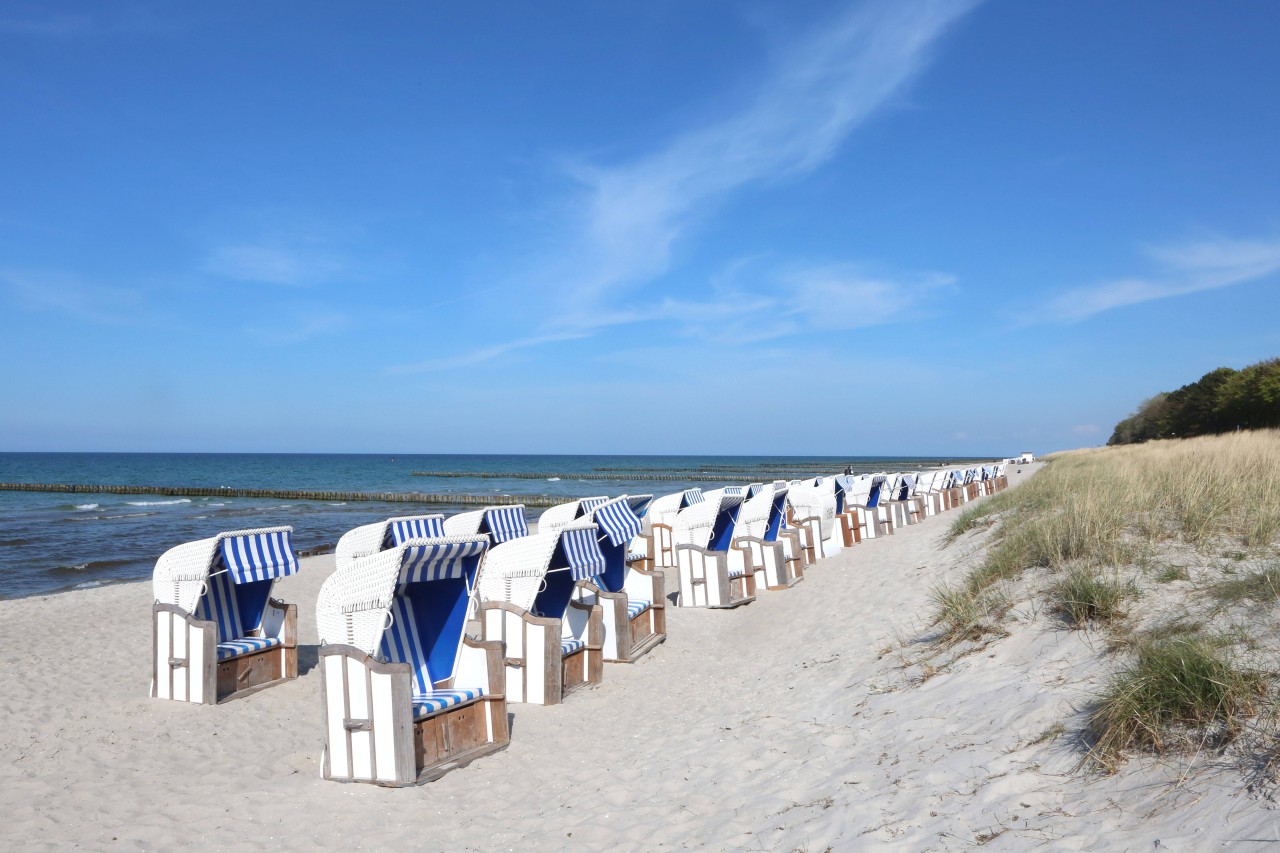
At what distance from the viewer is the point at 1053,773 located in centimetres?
409

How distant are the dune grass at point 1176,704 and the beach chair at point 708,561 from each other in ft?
26.1

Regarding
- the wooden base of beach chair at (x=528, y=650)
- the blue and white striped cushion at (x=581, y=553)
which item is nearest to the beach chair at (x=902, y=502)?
the blue and white striped cushion at (x=581, y=553)

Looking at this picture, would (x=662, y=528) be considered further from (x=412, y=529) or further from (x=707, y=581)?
(x=412, y=529)

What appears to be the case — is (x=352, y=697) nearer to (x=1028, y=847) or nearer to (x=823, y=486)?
(x=1028, y=847)

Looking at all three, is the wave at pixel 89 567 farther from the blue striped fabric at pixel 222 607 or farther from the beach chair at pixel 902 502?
the beach chair at pixel 902 502

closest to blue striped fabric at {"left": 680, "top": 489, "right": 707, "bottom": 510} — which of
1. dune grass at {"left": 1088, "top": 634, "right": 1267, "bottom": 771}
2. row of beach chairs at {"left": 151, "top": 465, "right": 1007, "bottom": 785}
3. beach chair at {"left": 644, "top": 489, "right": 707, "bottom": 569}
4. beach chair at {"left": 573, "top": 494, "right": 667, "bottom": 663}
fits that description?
beach chair at {"left": 644, "top": 489, "right": 707, "bottom": 569}

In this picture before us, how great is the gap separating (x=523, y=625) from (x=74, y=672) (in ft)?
17.3

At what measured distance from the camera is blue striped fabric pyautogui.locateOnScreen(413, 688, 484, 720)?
577cm

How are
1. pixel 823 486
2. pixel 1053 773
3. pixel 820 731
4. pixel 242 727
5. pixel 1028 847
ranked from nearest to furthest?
pixel 1028 847
pixel 1053 773
pixel 820 731
pixel 242 727
pixel 823 486

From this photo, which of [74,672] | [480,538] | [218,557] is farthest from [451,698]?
[74,672]

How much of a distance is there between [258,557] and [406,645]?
9.84 ft

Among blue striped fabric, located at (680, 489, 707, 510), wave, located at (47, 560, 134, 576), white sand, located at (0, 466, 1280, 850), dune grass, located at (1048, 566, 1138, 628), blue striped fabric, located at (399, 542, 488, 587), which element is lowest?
Answer: wave, located at (47, 560, 134, 576)

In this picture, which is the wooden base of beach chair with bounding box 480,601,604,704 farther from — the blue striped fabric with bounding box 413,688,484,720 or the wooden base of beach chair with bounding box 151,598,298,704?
the wooden base of beach chair with bounding box 151,598,298,704

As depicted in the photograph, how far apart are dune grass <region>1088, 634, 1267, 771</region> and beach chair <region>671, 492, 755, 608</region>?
7.96 m
